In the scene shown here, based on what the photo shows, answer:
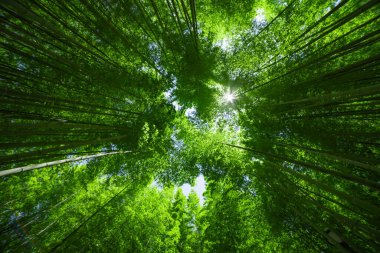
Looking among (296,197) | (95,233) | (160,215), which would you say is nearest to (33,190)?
(95,233)

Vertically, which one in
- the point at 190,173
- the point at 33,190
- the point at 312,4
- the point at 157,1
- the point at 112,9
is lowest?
the point at 33,190

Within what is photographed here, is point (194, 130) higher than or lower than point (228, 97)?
lower

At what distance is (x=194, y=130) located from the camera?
24.2 feet

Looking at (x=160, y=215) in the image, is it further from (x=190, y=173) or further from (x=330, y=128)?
(x=330, y=128)

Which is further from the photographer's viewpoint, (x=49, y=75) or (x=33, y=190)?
(x=33, y=190)

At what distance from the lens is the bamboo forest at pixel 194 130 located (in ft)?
15.1

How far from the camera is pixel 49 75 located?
4.30m

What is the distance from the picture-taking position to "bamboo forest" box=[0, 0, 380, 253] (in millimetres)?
4605

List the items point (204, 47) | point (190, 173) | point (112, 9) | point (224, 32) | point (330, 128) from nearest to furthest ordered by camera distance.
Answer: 1. point (330, 128)
2. point (112, 9)
3. point (204, 47)
4. point (190, 173)
5. point (224, 32)

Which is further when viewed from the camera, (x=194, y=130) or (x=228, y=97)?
(x=228, y=97)

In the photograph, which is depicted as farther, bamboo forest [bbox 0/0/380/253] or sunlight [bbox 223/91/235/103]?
sunlight [bbox 223/91/235/103]

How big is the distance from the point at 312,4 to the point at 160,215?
9284 millimetres

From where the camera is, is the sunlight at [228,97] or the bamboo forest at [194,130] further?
the sunlight at [228,97]

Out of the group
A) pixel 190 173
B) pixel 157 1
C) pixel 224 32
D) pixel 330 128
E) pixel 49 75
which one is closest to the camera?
pixel 49 75
